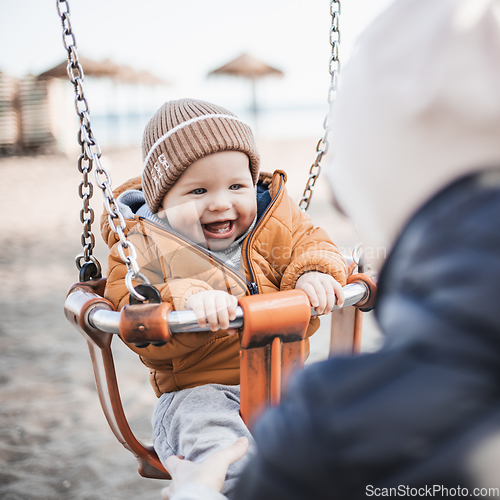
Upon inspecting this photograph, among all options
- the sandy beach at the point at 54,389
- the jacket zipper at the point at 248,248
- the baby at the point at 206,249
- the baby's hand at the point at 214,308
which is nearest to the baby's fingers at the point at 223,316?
Result: the baby's hand at the point at 214,308

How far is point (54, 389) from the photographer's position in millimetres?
1782

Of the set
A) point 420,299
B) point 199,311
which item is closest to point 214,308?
point 199,311

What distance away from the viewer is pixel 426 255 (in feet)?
0.90

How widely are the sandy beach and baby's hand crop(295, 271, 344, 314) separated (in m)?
0.63

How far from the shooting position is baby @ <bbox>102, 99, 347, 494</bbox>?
790mm

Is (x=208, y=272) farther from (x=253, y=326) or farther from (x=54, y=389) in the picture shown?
(x=54, y=389)

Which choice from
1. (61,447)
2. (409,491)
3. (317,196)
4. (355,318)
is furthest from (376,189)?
(317,196)

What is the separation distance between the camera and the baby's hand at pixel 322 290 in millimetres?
732

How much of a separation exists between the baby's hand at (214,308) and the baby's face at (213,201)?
253 millimetres

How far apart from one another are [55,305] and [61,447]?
49.5 inches

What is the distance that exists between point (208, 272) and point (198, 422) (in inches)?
9.8

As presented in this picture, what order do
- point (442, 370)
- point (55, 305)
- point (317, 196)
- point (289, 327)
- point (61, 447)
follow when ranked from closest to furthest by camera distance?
1. point (442, 370)
2. point (289, 327)
3. point (61, 447)
4. point (55, 305)
5. point (317, 196)

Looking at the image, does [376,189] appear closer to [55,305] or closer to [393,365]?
[393,365]

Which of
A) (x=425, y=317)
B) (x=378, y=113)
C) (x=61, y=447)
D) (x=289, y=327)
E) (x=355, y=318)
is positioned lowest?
(x=61, y=447)
